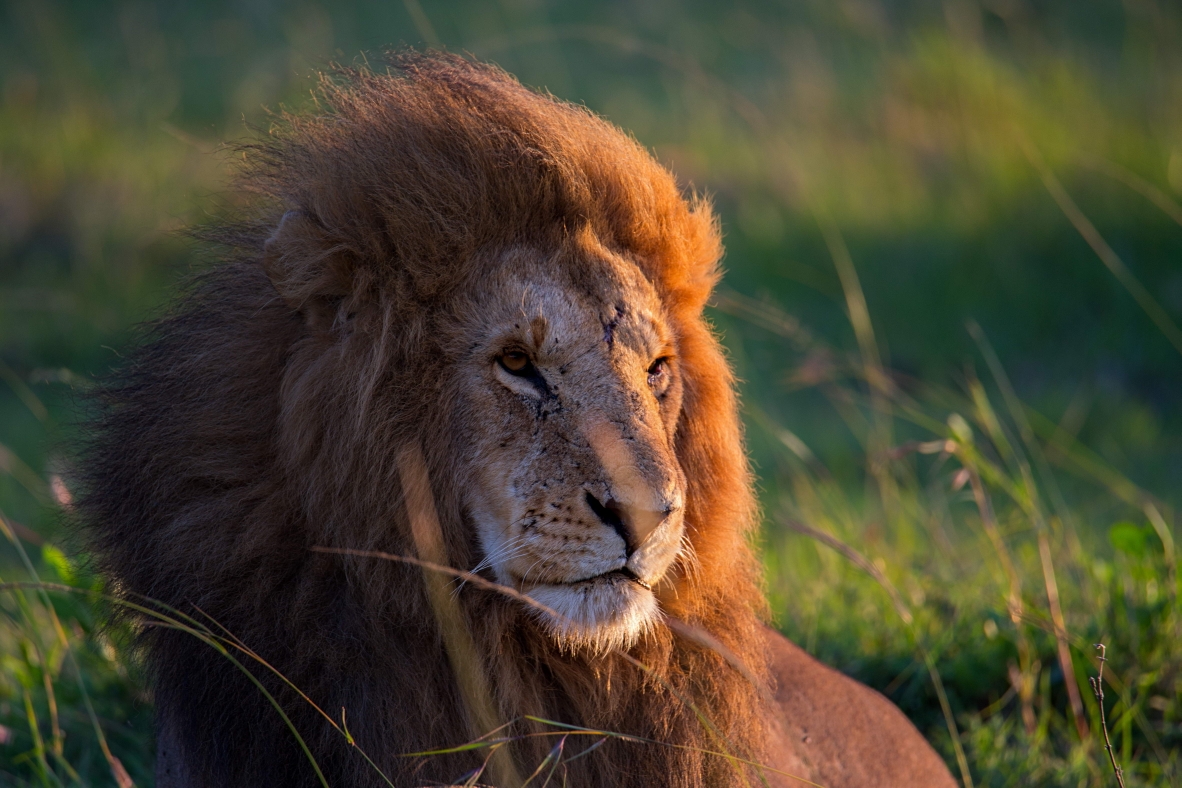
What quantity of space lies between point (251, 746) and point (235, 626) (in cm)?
22

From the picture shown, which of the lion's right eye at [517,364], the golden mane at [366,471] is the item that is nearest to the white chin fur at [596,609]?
the golden mane at [366,471]

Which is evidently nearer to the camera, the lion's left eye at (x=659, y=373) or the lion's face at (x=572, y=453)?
the lion's face at (x=572, y=453)

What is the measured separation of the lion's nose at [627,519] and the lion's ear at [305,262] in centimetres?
60

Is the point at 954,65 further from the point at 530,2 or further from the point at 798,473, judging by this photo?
the point at 798,473

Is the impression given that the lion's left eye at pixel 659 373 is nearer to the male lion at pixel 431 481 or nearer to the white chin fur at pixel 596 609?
the male lion at pixel 431 481

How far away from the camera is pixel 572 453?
1.99m

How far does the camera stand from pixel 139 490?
2.19 metres

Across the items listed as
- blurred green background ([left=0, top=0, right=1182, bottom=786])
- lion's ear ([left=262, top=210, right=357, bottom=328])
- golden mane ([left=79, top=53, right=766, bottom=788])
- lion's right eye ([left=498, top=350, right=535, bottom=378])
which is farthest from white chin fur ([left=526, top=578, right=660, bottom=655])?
blurred green background ([left=0, top=0, right=1182, bottom=786])

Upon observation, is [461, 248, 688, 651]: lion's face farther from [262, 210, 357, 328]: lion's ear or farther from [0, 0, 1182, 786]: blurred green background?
[0, 0, 1182, 786]: blurred green background

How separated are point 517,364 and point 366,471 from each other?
1.06 ft

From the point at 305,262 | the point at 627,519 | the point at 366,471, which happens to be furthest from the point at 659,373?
the point at 305,262

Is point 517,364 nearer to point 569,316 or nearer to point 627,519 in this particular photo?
point 569,316

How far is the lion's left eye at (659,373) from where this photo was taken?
2223 mm

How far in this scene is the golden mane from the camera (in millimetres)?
2059
